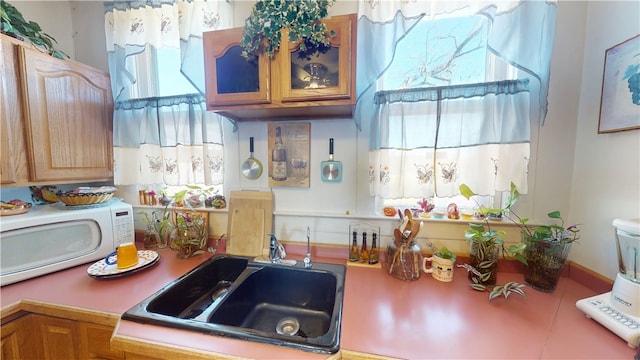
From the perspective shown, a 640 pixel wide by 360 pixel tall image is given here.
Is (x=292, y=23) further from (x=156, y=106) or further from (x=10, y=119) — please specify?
(x=10, y=119)

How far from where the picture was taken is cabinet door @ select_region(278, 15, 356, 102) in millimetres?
860

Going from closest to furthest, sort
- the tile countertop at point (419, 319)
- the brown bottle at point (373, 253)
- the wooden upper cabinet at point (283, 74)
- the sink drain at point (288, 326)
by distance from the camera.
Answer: the tile countertop at point (419, 319), the wooden upper cabinet at point (283, 74), the sink drain at point (288, 326), the brown bottle at point (373, 253)

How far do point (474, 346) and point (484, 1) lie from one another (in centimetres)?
132

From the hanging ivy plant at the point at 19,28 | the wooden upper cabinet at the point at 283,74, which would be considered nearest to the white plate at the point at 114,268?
the wooden upper cabinet at the point at 283,74

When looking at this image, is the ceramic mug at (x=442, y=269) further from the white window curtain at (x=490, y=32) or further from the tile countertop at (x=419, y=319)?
the white window curtain at (x=490, y=32)

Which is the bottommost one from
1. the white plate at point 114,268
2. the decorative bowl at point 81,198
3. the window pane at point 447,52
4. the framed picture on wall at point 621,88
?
the white plate at point 114,268

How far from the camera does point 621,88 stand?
80 cm

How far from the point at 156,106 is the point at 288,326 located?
1418mm

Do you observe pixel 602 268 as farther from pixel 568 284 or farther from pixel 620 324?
pixel 620 324

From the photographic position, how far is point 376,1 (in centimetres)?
102

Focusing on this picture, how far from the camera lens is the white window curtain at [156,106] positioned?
4.15 feet

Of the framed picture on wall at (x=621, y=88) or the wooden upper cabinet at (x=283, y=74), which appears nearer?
the framed picture on wall at (x=621, y=88)

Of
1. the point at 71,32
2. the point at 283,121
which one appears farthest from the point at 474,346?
the point at 71,32

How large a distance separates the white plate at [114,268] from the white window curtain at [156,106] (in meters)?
0.43
